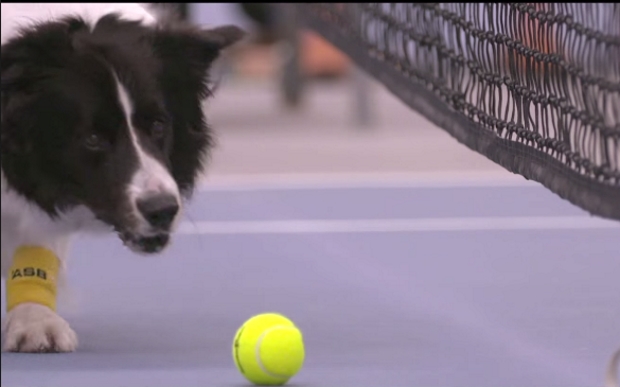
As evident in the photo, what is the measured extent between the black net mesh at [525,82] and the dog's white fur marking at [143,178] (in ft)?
2.99

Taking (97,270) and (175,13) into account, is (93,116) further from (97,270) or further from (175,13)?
(97,270)

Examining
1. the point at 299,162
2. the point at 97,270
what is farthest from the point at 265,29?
the point at 97,270

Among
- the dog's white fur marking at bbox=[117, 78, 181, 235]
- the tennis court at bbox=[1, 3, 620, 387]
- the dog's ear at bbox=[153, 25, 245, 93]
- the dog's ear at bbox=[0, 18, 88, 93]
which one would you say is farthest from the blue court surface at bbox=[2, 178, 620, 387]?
the dog's ear at bbox=[0, 18, 88, 93]

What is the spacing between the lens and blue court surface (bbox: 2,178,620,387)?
3.80 meters

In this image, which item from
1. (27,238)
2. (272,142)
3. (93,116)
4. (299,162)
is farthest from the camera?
(272,142)

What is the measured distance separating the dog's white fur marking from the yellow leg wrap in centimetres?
54

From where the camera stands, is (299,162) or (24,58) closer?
(24,58)

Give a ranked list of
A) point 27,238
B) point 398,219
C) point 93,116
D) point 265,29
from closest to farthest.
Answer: point 93,116
point 27,238
point 398,219
point 265,29

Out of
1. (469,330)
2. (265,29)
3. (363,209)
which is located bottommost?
(265,29)

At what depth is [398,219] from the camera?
7074mm

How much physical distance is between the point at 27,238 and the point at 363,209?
3384 millimetres

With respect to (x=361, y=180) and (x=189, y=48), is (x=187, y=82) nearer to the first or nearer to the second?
(x=189, y=48)

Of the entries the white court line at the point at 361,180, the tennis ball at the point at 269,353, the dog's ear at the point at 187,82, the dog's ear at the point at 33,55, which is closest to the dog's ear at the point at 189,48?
the dog's ear at the point at 187,82

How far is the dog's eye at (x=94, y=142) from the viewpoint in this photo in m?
3.90
